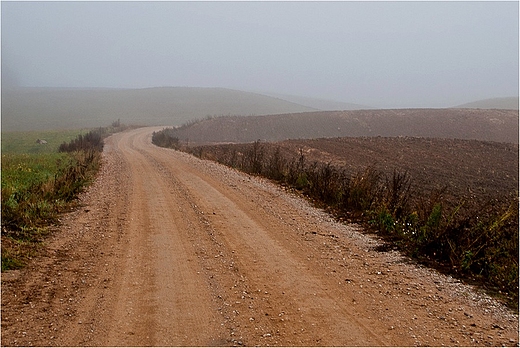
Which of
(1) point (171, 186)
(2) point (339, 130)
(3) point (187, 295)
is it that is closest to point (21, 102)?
(2) point (339, 130)

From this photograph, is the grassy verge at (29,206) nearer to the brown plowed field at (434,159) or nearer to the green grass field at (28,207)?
the green grass field at (28,207)

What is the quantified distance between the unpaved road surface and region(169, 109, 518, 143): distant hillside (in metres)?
51.2

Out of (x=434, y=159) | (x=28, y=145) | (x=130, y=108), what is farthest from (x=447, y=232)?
(x=130, y=108)

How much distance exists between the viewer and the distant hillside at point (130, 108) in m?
102

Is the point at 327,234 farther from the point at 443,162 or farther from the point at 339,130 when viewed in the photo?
the point at 339,130

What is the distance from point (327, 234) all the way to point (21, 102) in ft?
496

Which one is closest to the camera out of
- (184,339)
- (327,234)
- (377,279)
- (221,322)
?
(184,339)

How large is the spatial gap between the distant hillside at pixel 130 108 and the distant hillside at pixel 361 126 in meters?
35.9

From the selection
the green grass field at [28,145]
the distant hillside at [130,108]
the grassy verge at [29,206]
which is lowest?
the green grass field at [28,145]

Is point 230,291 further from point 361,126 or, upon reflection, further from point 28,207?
point 361,126

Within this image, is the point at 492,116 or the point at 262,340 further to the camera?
the point at 492,116

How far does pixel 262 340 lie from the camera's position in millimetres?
4641

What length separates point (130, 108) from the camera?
13250cm

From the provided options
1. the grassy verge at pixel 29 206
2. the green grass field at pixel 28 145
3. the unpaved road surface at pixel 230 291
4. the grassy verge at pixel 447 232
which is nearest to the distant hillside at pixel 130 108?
the green grass field at pixel 28 145
